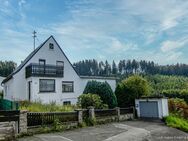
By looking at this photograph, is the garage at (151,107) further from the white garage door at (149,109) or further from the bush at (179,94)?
the bush at (179,94)

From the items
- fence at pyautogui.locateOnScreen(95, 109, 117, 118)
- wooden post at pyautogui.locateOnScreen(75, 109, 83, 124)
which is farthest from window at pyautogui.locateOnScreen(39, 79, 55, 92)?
wooden post at pyautogui.locateOnScreen(75, 109, 83, 124)

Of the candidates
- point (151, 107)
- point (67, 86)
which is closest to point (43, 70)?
point (67, 86)

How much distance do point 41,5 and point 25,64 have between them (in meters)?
17.5

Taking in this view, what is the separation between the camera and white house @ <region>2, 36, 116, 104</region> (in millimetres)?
27531

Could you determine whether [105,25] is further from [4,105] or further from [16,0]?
[4,105]

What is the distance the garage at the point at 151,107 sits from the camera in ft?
73.9

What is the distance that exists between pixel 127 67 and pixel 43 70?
8374 centimetres

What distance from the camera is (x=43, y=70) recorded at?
28.0m

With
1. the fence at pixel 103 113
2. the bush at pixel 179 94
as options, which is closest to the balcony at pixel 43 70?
the fence at pixel 103 113

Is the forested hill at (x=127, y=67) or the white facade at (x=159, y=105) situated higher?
the forested hill at (x=127, y=67)

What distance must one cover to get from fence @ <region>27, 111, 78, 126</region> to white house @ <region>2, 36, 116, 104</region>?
Result: 1172cm

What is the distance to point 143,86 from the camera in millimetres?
25500

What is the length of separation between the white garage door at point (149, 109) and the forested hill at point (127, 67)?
7473 centimetres

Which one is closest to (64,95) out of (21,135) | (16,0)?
(21,135)
